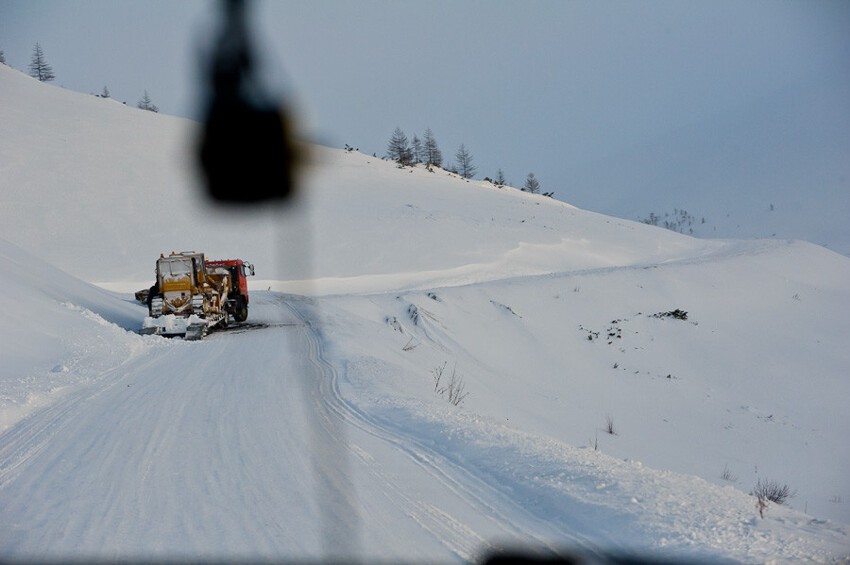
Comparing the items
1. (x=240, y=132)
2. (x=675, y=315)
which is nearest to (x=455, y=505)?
(x=240, y=132)

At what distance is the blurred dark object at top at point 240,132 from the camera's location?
236 centimetres

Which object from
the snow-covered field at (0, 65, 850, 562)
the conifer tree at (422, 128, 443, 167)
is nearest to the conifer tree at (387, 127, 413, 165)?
the conifer tree at (422, 128, 443, 167)

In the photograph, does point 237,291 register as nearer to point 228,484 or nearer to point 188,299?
point 188,299

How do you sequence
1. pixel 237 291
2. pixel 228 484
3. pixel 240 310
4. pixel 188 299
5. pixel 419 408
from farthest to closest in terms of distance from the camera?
pixel 237 291 → pixel 240 310 → pixel 188 299 → pixel 419 408 → pixel 228 484

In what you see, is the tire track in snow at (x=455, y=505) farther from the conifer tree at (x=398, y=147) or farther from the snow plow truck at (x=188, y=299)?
the conifer tree at (x=398, y=147)

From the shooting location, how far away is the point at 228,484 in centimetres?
475

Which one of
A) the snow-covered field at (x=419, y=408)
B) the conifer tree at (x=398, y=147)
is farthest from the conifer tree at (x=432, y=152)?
the snow-covered field at (x=419, y=408)

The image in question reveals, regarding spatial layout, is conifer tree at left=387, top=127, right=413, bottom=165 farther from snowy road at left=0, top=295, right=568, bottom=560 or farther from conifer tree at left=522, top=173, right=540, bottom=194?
snowy road at left=0, top=295, right=568, bottom=560

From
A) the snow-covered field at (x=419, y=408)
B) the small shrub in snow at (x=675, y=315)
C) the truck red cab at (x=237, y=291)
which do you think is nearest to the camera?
the snow-covered field at (x=419, y=408)

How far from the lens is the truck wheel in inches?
806

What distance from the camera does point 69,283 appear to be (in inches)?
716

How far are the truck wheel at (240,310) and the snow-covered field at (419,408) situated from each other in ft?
1.41

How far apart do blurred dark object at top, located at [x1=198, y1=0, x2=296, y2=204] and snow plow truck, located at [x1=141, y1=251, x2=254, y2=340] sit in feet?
45.9

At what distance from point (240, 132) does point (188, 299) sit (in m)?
16.6
